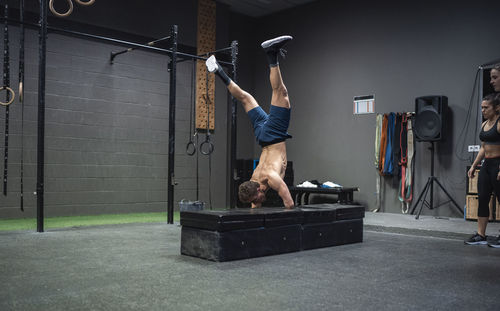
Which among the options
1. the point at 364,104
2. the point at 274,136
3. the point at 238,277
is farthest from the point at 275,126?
the point at 364,104

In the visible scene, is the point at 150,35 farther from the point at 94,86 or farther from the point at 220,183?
the point at 220,183

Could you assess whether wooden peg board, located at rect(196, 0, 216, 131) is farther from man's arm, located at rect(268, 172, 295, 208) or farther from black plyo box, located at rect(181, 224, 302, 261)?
black plyo box, located at rect(181, 224, 302, 261)

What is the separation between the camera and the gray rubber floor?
8.29 feet

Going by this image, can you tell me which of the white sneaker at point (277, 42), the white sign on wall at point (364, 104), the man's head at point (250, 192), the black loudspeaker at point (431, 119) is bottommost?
the man's head at point (250, 192)

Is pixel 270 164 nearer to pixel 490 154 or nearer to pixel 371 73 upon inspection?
pixel 490 154

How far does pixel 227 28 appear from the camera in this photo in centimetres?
946

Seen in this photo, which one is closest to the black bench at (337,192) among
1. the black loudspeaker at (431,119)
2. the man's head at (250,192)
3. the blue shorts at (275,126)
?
the black loudspeaker at (431,119)

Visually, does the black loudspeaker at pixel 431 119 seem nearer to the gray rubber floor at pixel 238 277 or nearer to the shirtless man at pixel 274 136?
the gray rubber floor at pixel 238 277

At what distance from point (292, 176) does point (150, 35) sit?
145 inches

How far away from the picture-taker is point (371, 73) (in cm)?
838

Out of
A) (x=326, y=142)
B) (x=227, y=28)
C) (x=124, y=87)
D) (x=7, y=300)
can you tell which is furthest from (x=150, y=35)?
(x=7, y=300)

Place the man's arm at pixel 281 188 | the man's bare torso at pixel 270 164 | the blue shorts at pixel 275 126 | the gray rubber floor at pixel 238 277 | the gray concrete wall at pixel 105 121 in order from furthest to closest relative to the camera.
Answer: the gray concrete wall at pixel 105 121 → the blue shorts at pixel 275 126 → the man's bare torso at pixel 270 164 → the man's arm at pixel 281 188 → the gray rubber floor at pixel 238 277

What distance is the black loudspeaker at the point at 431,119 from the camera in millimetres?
6930

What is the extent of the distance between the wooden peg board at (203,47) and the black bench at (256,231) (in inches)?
190
